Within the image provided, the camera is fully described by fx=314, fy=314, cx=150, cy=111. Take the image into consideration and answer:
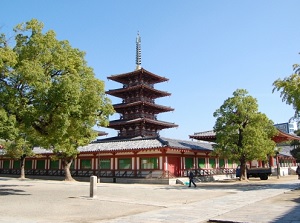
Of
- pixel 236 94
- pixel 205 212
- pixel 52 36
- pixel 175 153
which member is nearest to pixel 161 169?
pixel 175 153

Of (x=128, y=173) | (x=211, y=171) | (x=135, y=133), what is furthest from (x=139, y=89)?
(x=211, y=171)

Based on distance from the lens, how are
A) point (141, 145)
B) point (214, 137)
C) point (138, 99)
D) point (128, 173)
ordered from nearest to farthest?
point (141, 145) → point (128, 173) → point (214, 137) → point (138, 99)

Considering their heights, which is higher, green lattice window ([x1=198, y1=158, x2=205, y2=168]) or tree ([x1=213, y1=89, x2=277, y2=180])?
tree ([x1=213, y1=89, x2=277, y2=180])

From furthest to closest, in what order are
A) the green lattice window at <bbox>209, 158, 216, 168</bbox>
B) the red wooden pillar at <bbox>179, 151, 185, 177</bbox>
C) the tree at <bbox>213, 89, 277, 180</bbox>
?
the green lattice window at <bbox>209, 158, 216, 168</bbox>, the red wooden pillar at <bbox>179, 151, 185, 177</bbox>, the tree at <bbox>213, 89, 277, 180</bbox>

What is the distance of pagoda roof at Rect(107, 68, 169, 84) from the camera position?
4251 cm

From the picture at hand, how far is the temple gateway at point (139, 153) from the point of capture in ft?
103

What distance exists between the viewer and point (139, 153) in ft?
106

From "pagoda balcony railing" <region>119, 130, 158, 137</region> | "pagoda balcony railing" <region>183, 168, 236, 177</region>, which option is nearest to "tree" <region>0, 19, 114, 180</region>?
"pagoda balcony railing" <region>183, 168, 236, 177</region>

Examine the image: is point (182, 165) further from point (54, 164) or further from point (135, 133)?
point (54, 164)

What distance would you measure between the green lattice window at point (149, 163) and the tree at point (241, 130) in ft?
20.0

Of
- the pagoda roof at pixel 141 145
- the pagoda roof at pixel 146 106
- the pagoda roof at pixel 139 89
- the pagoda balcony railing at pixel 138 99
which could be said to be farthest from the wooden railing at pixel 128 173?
the pagoda roof at pixel 139 89

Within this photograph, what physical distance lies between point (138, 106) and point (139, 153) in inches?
423

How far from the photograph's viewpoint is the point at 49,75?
18.2m

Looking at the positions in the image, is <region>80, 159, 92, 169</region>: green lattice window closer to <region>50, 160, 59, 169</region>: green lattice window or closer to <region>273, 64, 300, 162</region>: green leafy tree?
<region>50, 160, 59, 169</region>: green lattice window
